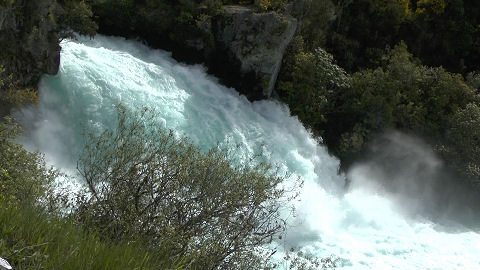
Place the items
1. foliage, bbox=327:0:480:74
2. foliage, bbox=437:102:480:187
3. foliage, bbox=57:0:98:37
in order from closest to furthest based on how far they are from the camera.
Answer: foliage, bbox=57:0:98:37 < foliage, bbox=437:102:480:187 < foliage, bbox=327:0:480:74

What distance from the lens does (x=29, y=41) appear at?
17406 mm

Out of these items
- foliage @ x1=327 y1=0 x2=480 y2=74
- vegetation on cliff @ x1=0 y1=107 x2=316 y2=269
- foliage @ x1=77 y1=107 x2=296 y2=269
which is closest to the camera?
vegetation on cliff @ x1=0 y1=107 x2=316 y2=269

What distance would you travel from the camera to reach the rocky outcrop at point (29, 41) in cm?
1677

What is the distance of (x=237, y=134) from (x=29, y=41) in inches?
320

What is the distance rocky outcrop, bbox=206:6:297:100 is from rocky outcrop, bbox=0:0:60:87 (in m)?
7.64

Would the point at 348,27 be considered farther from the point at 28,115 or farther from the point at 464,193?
the point at 28,115

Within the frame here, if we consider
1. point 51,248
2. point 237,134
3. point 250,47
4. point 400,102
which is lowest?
point 51,248

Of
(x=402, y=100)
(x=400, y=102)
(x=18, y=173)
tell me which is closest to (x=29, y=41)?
(x=18, y=173)

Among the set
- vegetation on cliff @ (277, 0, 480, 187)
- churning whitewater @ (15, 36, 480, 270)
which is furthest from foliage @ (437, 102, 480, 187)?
churning whitewater @ (15, 36, 480, 270)

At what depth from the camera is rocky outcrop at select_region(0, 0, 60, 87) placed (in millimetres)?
16766

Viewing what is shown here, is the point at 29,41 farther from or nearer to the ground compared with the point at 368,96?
nearer to the ground

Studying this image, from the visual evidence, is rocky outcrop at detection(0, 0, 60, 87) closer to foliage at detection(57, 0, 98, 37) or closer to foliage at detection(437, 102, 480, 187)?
foliage at detection(57, 0, 98, 37)

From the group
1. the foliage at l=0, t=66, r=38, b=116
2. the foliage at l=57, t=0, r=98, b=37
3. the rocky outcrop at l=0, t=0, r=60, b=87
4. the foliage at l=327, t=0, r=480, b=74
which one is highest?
the foliage at l=327, t=0, r=480, b=74

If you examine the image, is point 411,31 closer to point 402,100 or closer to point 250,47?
point 402,100
